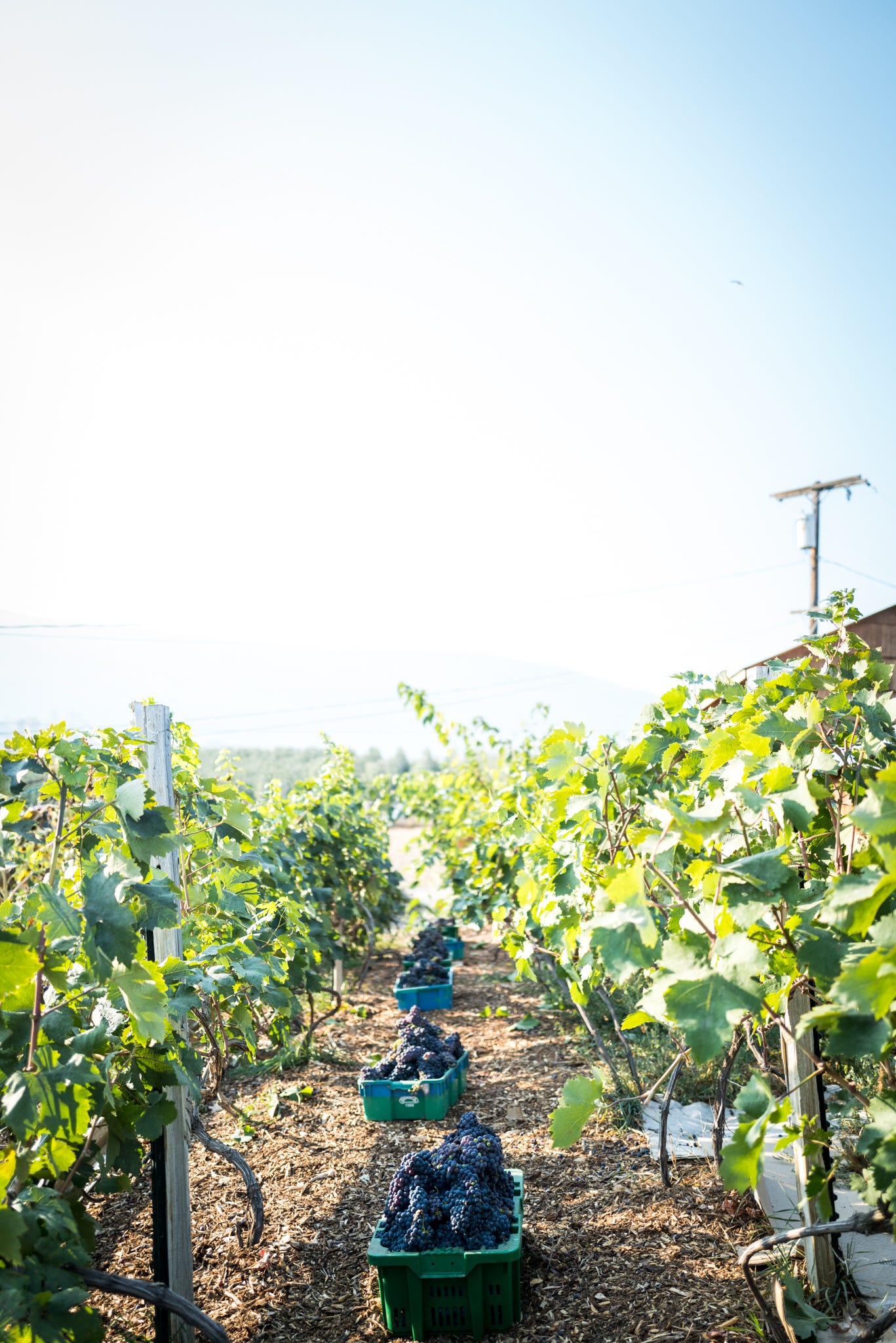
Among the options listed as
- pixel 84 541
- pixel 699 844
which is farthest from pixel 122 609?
pixel 699 844

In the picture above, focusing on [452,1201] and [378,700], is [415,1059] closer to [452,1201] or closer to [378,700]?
[452,1201]

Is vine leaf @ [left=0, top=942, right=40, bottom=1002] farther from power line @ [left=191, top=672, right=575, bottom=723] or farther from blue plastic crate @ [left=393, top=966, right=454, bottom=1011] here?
power line @ [left=191, top=672, right=575, bottom=723]

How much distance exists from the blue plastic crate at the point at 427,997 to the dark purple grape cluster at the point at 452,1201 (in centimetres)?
308

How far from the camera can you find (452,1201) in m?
2.33

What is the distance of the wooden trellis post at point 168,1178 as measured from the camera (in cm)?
223

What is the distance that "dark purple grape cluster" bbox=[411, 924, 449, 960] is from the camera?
21.0ft

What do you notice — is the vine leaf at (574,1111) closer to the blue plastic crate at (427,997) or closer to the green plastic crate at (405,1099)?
the green plastic crate at (405,1099)

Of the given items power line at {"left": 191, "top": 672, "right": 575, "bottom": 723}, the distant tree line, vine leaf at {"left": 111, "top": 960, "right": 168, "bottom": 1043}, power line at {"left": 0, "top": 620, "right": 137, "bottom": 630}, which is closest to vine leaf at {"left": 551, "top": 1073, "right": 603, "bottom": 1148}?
vine leaf at {"left": 111, "top": 960, "right": 168, "bottom": 1043}


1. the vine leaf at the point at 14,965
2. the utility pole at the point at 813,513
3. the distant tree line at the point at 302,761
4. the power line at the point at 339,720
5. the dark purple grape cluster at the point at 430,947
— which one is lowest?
the dark purple grape cluster at the point at 430,947

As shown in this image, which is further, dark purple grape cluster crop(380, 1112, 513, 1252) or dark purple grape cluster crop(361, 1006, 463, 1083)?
dark purple grape cluster crop(361, 1006, 463, 1083)

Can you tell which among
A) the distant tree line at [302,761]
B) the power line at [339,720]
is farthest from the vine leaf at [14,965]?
the distant tree line at [302,761]

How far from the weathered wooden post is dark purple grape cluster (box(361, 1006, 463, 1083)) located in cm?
190

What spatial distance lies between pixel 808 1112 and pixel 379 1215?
5.03 ft

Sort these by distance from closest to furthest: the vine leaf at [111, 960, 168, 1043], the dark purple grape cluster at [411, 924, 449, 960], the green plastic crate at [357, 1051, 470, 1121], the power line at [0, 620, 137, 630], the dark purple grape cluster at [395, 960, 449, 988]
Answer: the vine leaf at [111, 960, 168, 1043], the green plastic crate at [357, 1051, 470, 1121], the dark purple grape cluster at [395, 960, 449, 988], the dark purple grape cluster at [411, 924, 449, 960], the power line at [0, 620, 137, 630]
